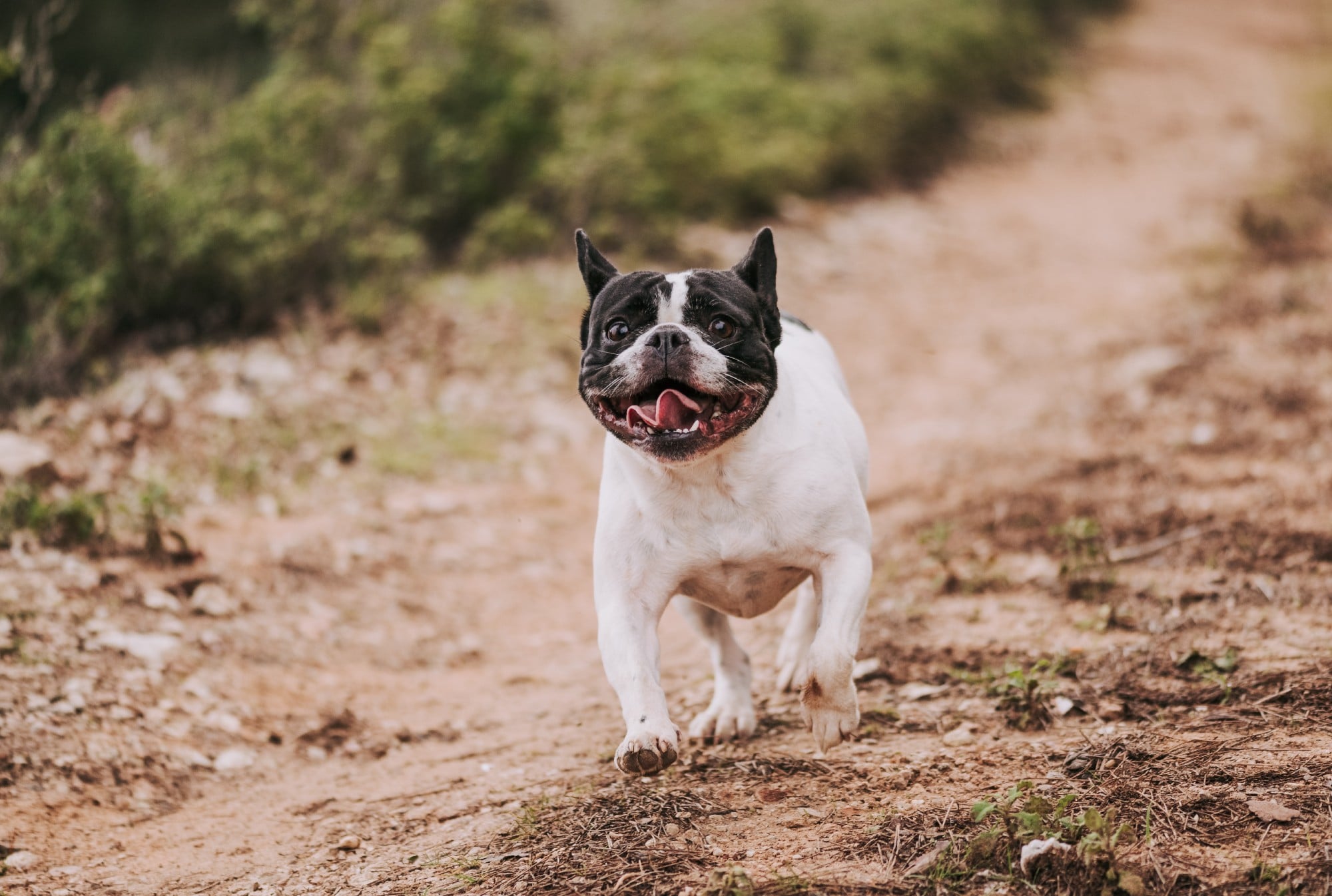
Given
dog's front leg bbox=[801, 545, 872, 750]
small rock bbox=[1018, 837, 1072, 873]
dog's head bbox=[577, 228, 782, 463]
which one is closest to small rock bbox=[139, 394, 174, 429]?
dog's head bbox=[577, 228, 782, 463]

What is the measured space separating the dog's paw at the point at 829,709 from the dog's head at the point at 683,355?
784mm

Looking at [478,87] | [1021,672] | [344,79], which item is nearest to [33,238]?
[344,79]

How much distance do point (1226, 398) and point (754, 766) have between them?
521 centimetres

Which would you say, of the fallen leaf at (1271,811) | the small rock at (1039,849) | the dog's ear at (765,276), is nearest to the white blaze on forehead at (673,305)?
the dog's ear at (765,276)

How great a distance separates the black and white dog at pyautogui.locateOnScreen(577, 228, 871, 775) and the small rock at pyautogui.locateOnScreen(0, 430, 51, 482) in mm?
3663

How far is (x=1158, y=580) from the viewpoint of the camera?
16.5ft

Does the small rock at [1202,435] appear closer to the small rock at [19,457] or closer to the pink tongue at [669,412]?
the pink tongue at [669,412]

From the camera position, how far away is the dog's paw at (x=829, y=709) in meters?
3.49

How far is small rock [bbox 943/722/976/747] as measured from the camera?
3801 mm

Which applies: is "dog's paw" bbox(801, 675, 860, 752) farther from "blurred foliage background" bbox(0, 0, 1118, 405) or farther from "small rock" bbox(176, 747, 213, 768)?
"blurred foliage background" bbox(0, 0, 1118, 405)

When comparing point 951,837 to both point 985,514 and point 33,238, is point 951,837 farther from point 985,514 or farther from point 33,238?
point 33,238

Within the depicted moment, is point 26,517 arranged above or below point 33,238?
below

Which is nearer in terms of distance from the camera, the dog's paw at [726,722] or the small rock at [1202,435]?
the dog's paw at [726,722]

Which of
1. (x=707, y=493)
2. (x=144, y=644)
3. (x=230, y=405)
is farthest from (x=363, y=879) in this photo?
(x=230, y=405)
